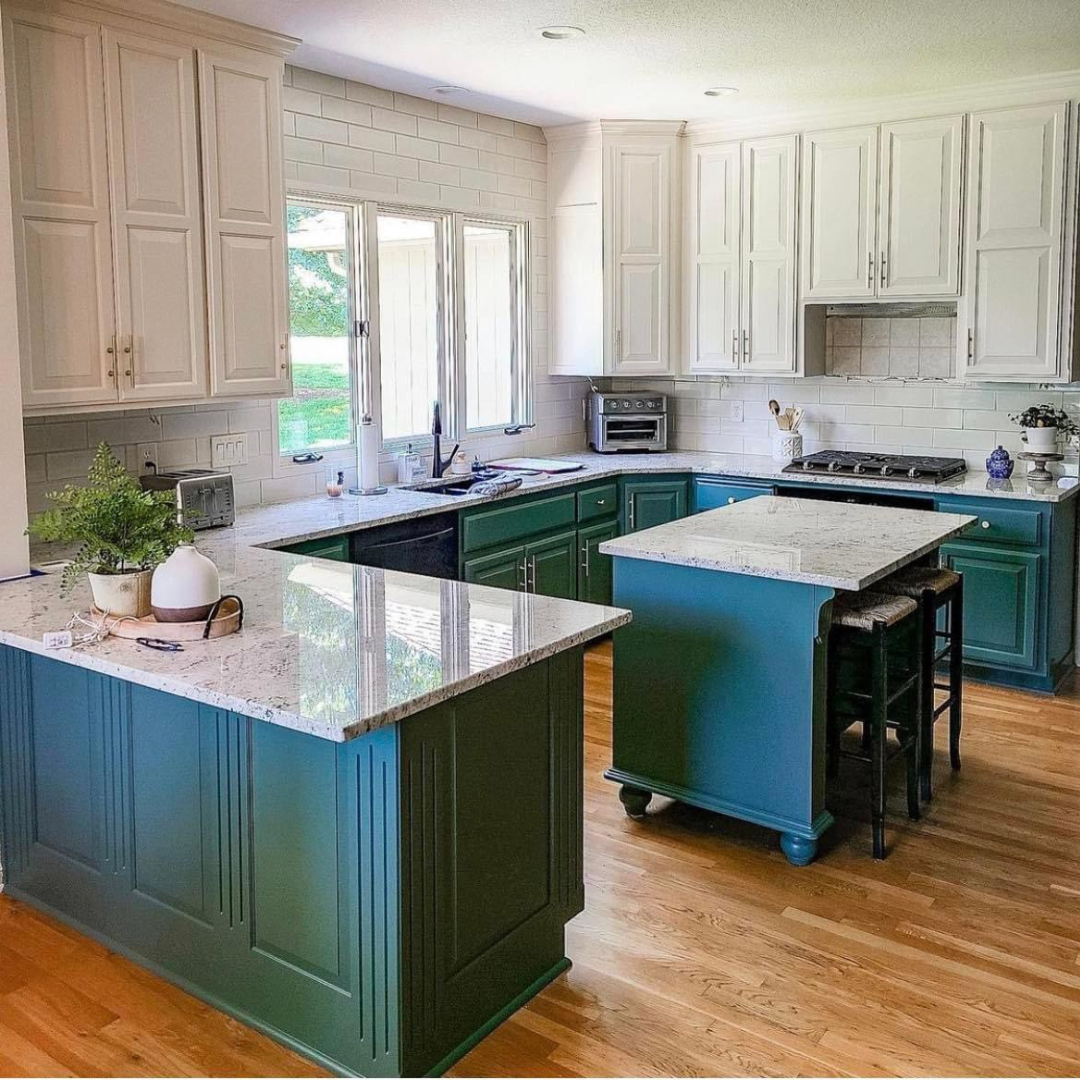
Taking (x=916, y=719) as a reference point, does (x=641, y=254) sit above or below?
above

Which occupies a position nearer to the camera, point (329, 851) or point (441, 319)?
point (329, 851)

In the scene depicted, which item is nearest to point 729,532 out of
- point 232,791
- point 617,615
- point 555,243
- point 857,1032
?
point 617,615

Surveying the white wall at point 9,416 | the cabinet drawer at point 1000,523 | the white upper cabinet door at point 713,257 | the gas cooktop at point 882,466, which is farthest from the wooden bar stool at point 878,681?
the white upper cabinet door at point 713,257

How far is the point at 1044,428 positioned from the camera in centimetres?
507

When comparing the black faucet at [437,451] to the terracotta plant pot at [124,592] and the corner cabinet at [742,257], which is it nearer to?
the corner cabinet at [742,257]

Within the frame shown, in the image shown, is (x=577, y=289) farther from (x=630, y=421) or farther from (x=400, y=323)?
(x=400, y=323)

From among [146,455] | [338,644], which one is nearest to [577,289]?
[146,455]

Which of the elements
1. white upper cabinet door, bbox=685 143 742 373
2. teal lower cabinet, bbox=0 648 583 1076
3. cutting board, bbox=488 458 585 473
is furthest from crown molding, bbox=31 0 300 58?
white upper cabinet door, bbox=685 143 742 373

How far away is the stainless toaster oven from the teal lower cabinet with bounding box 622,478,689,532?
19.3 inches

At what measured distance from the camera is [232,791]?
253 centimetres

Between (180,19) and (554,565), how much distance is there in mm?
2751

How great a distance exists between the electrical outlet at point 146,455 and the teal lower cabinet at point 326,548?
67 cm

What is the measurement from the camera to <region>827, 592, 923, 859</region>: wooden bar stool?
→ 332 centimetres

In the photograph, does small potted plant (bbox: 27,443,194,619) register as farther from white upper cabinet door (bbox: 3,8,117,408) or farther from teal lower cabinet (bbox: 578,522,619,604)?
teal lower cabinet (bbox: 578,522,619,604)
